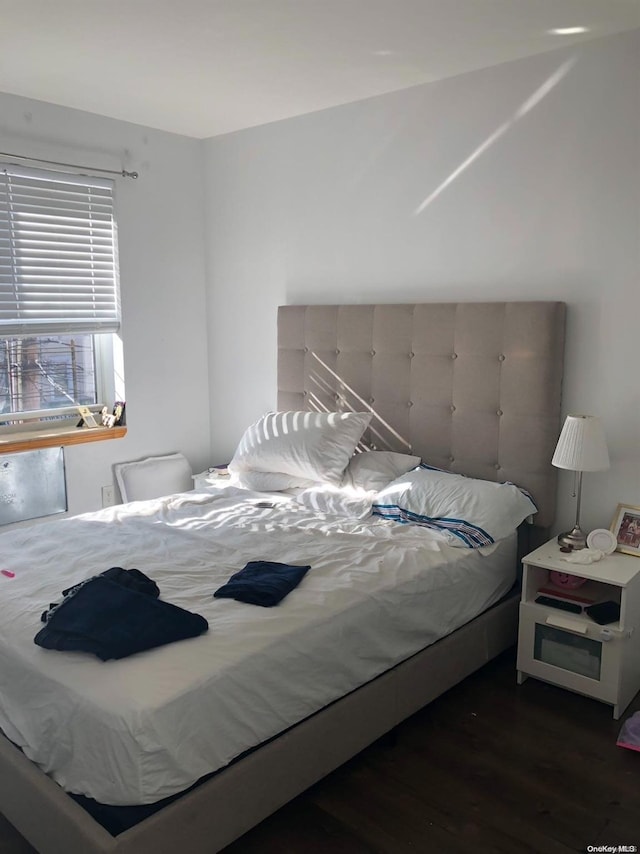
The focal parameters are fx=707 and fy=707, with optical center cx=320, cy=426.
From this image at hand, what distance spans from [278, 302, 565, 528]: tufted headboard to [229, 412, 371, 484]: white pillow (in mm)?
200

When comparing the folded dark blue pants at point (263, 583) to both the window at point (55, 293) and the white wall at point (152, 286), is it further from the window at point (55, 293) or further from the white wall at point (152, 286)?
the window at point (55, 293)

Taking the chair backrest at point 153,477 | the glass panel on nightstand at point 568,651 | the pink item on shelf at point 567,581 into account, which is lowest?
the glass panel on nightstand at point 568,651

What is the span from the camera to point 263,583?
2240 millimetres

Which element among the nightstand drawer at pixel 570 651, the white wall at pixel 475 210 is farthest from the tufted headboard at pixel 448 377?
the nightstand drawer at pixel 570 651

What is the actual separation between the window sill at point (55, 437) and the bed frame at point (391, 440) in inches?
38.6

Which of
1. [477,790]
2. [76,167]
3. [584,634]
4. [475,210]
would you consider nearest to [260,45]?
[475,210]

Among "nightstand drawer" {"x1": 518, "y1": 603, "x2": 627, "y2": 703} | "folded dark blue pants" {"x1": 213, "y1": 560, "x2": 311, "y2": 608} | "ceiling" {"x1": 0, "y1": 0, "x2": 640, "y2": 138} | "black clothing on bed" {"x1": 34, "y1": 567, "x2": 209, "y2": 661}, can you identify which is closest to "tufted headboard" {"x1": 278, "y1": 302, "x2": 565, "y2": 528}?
"nightstand drawer" {"x1": 518, "y1": 603, "x2": 627, "y2": 703}

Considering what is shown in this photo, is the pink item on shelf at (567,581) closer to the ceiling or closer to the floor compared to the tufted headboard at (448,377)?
closer to the floor

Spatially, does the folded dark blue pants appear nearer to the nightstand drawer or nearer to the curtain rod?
the nightstand drawer

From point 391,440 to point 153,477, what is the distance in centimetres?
148

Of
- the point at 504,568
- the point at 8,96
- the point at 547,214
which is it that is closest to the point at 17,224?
the point at 8,96

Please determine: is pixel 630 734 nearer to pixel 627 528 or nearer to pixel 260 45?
pixel 627 528

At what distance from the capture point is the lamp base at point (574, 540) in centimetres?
277

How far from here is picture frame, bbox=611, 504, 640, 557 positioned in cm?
272
